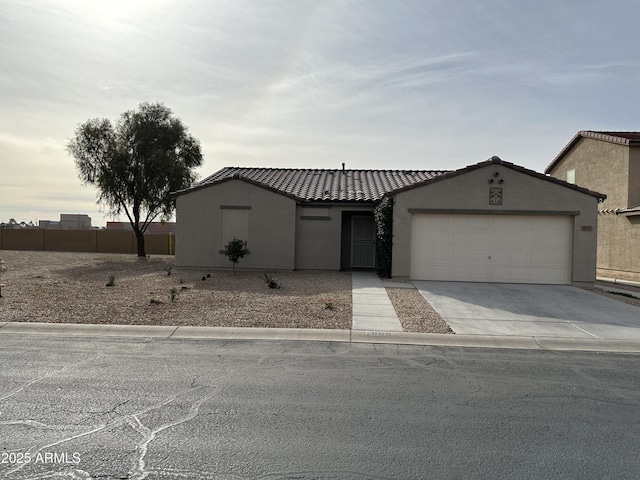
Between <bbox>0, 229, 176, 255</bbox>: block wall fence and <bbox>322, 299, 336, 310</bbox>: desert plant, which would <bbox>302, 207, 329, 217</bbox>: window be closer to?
<bbox>322, 299, 336, 310</bbox>: desert plant

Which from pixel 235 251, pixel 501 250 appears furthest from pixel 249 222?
pixel 501 250

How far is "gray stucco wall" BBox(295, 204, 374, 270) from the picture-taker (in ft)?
60.7

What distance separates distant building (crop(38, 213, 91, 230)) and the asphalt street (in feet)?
217

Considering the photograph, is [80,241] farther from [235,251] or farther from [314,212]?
[314,212]

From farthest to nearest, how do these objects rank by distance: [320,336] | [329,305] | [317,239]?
[317,239]
[329,305]
[320,336]

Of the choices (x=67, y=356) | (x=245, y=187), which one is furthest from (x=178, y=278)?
(x=67, y=356)

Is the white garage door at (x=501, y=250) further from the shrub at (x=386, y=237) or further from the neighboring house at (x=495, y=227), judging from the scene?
the shrub at (x=386, y=237)

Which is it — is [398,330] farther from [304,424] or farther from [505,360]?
[304,424]

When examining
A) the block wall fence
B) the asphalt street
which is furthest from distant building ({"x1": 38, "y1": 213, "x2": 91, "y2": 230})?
the asphalt street

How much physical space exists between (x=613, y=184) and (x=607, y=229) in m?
2.01

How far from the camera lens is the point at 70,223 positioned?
70.8 m

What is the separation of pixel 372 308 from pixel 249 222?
8581mm

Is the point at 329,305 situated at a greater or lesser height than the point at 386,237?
lesser

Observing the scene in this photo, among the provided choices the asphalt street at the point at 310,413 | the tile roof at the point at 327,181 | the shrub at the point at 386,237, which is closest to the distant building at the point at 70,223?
the tile roof at the point at 327,181
